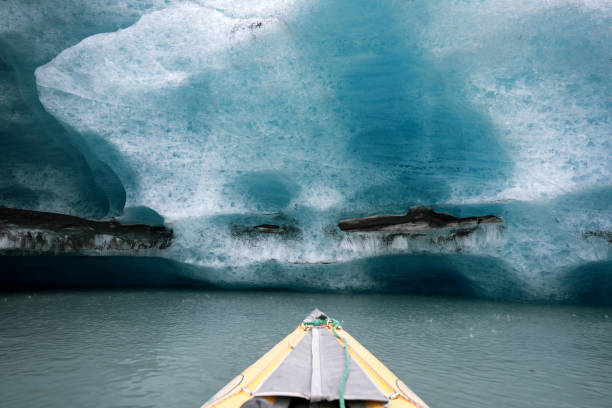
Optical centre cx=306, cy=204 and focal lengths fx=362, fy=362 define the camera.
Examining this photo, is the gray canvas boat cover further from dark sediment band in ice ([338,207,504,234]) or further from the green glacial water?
dark sediment band in ice ([338,207,504,234])

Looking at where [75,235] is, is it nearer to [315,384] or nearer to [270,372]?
[270,372]

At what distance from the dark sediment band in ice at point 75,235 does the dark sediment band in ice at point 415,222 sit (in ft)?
11.9

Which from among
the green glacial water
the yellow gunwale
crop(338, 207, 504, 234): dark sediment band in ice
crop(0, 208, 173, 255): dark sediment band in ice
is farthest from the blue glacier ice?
the yellow gunwale

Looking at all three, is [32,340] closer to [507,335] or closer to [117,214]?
[117,214]

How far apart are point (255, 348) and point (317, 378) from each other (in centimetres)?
157

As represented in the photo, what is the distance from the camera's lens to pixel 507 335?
157 inches

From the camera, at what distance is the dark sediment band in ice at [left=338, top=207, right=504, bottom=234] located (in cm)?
626

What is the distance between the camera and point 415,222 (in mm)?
6520

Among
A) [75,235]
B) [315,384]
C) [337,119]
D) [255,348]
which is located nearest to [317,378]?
[315,384]

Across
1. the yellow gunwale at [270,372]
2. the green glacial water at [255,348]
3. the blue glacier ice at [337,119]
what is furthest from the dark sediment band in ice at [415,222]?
the yellow gunwale at [270,372]

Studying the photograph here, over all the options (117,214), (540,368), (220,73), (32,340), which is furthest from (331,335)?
(117,214)

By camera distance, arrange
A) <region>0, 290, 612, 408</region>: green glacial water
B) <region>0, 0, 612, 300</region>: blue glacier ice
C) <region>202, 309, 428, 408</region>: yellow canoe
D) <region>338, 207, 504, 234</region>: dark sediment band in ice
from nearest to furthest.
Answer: <region>202, 309, 428, 408</region>: yellow canoe, <region>0, 290, 612, 408</region>: green glacial water, <region>0, 0, 612, 300</region>: blue glacier ice, <region>338, 207, 504, 234</region>: dark sediment band in ice

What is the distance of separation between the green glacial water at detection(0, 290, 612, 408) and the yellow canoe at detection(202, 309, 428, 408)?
49cm

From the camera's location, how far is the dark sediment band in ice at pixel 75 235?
266 inches
